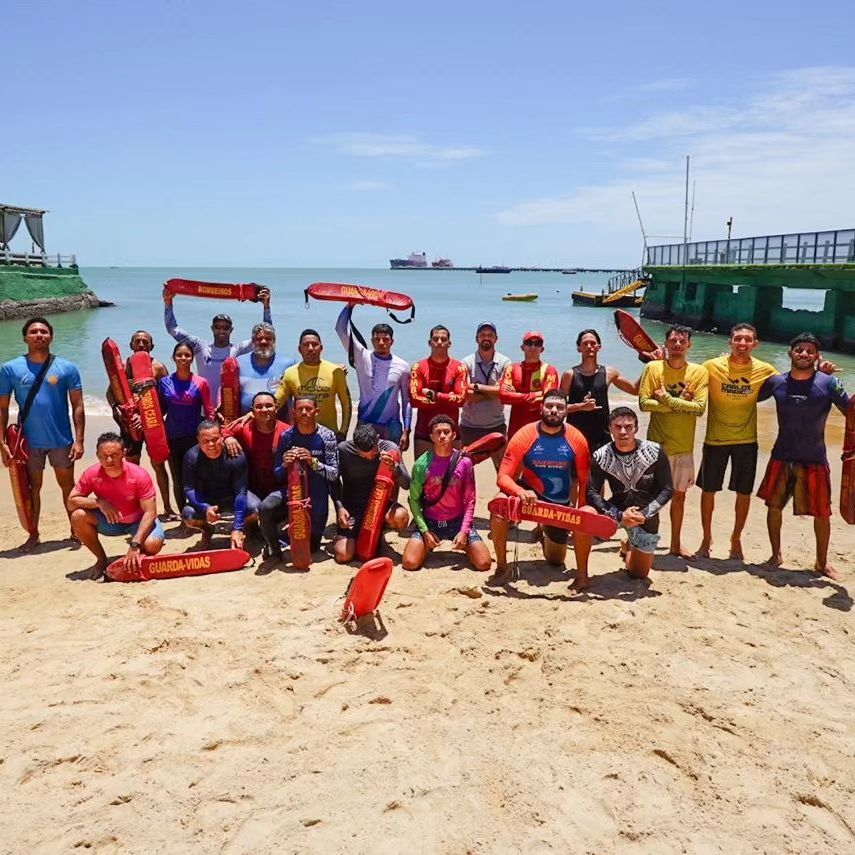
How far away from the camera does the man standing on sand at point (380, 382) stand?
6.55 meters

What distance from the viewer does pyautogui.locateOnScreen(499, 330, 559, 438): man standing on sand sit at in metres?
6.41

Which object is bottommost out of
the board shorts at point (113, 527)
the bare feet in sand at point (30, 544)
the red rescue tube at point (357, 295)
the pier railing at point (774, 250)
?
the bare feet in sand at point (30, 544)

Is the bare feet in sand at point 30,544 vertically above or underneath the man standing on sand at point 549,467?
underneath

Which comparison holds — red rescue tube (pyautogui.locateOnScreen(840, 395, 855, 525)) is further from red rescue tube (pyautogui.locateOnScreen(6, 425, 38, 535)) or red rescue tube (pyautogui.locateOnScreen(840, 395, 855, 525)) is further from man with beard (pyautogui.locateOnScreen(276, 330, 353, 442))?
red rescue tube (pyautogui.locateOnScreen(6, 425, 38, 535))

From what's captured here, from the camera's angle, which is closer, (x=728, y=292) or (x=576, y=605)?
(x=576, y=605)

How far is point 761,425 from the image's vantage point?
503 inches

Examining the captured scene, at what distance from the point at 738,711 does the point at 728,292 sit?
1396 inches

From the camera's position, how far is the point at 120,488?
18.4 ft

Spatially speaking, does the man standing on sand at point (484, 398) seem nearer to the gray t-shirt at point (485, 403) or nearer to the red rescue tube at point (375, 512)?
the gray t-shirt at point (485, 403)

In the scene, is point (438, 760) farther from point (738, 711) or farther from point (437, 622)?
point (738, 711)

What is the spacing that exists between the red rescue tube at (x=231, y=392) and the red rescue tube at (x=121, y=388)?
32.7 inches

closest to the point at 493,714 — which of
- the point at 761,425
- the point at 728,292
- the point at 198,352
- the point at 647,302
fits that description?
the point at 198,352

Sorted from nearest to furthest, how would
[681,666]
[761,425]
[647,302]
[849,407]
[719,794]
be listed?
1. [719,794]
2. [681,666]
3. [849,407]
4. [761,425]
5. [647,302]

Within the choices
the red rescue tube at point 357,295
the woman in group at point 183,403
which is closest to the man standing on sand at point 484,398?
the red rescue tube at point 357,295
